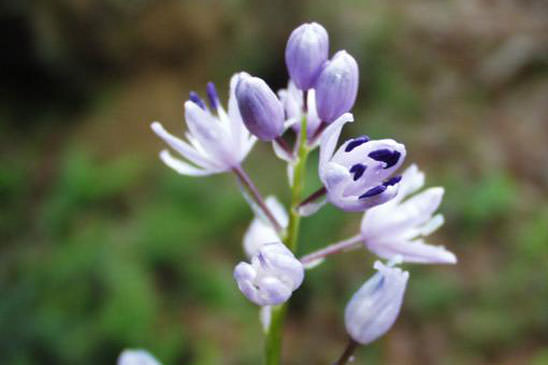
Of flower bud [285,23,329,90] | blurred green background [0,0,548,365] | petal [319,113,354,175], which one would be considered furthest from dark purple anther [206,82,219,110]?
blurred green background [0,0,548,365]

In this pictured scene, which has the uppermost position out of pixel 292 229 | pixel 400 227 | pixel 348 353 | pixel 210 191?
pixel 292 229

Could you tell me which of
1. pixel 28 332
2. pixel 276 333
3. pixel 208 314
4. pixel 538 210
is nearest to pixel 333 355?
pixel 208 314

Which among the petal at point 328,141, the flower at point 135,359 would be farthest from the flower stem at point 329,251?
the flower at point 135,359

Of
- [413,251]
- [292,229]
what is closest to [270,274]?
[292,229]

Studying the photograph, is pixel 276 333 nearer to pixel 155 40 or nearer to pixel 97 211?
pixel 97 211

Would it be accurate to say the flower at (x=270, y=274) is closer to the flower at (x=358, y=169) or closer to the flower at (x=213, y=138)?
the flower at (x=358, y=169)

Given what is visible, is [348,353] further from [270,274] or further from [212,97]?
[212,97]

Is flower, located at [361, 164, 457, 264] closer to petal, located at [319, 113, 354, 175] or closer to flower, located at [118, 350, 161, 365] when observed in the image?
petal, located at [319, 113, 354, 175]
